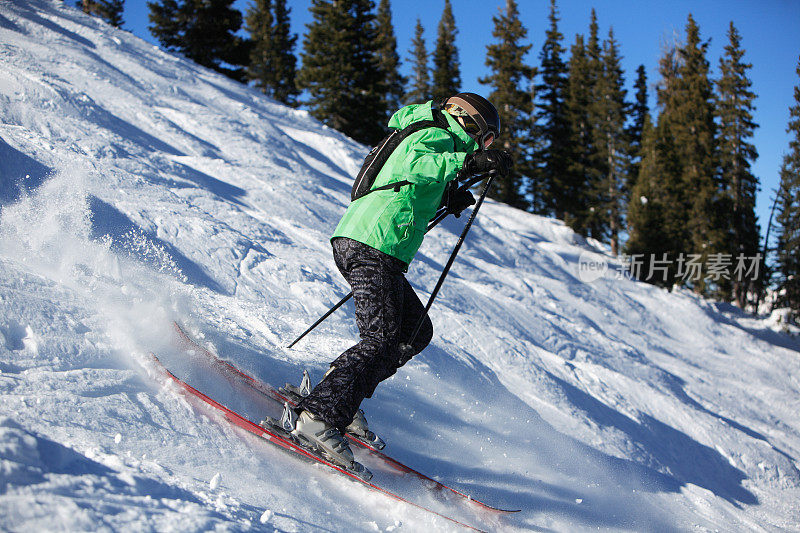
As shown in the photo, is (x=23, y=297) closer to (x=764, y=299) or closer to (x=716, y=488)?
(x=716, y=488)

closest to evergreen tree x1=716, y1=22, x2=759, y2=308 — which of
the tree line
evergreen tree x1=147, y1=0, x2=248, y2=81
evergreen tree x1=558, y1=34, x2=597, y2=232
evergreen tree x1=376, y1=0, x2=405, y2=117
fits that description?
the tree line

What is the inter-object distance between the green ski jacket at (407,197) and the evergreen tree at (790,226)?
101 feet

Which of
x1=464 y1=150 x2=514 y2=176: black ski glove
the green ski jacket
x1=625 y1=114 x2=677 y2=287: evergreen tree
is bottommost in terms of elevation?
the green ski jacket

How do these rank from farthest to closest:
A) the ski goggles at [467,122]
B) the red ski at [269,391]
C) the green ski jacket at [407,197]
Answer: the red ski at [269,391] → the ski goggles at [467,122] → the green ski jacket at [407,197]

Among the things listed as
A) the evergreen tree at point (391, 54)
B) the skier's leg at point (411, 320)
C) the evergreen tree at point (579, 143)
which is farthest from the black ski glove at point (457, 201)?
the evergreen tree at point (391, 54)

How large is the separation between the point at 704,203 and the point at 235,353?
29.2 meters

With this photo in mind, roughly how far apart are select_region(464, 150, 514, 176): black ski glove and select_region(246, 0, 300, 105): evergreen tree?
3419 centimetres

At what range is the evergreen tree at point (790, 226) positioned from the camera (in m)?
27.2

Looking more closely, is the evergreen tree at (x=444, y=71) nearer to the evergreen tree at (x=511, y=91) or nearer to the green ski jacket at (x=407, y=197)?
the evergreen tree at (x=511, y=91)

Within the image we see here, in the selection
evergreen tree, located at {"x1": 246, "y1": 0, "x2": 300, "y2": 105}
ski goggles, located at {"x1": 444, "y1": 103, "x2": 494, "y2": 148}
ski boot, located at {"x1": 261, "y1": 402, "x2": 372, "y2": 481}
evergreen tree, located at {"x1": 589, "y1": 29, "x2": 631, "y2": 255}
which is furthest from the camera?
evergreen tree, located at {"x1": 246, "y1": 0, "x2": 300, "y2": 105}

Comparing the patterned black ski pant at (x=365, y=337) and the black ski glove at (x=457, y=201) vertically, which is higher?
the black ski glove at (x=457, y=201)

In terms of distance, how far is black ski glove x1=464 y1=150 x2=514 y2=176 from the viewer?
280cm

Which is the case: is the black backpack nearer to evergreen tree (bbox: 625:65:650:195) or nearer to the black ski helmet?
the black ski helmet

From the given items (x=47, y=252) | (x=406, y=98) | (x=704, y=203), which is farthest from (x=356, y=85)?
(x=47, y=252)
